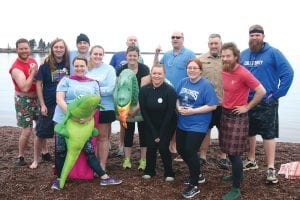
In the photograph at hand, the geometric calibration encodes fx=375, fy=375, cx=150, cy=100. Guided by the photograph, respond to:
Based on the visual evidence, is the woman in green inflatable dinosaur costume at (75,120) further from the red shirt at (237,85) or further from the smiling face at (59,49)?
the red shirt at (237,85)

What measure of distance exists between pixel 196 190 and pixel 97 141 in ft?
5.69

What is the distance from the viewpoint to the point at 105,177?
17.9 ft

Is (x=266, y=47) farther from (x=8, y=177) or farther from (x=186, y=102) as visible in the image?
(x=8, y=177)

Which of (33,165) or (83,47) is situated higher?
(83,47)

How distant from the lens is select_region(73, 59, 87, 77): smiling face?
5.23 metres

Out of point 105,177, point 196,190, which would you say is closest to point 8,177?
point 105,177

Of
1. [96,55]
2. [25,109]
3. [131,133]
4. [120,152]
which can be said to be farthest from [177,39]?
[25,109]

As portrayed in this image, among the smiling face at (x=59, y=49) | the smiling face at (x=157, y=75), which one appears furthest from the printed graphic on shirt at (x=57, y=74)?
the smiling face at (x=157, y=75)

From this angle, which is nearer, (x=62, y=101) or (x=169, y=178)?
(x=62, y=101)

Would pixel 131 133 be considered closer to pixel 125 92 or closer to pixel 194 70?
pixel 125 92

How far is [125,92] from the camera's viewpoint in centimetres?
568

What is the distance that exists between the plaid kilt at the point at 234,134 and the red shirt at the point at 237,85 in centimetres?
15

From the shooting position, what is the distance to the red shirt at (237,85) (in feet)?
16.0

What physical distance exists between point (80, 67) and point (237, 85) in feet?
7.09
